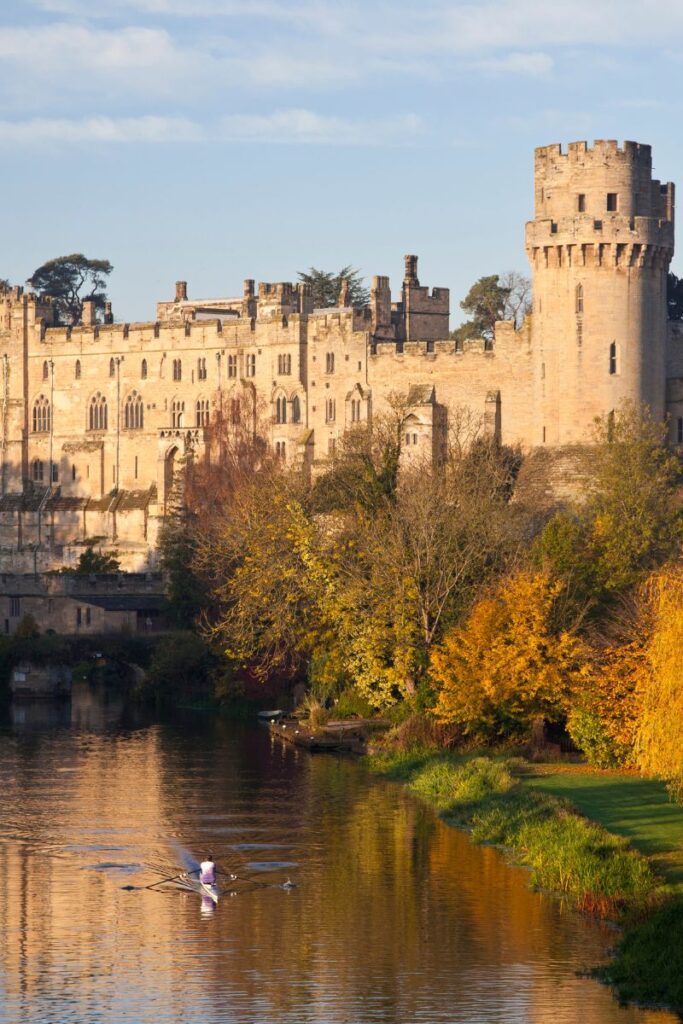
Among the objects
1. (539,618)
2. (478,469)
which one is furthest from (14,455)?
(539,618)

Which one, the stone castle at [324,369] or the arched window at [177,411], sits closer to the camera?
the stone castle at [324,369]

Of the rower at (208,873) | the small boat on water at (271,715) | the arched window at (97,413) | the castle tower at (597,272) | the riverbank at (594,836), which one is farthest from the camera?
the arched window at (97,413)

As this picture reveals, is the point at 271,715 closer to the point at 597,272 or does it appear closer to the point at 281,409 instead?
the point at 597,272

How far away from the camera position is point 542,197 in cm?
8706

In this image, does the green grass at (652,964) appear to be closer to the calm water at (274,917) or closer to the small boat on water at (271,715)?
the calm water at (274,917)

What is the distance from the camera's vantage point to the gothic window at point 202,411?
109 meters

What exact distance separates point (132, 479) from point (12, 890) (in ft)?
235

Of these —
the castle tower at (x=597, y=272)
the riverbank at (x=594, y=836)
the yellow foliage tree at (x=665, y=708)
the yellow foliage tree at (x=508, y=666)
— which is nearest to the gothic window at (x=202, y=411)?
the castle tower at (x=597, y=272)

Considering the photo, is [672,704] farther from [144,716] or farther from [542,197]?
[542,197]


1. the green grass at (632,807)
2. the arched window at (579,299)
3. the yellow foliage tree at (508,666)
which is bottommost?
the green grass at (632,807)

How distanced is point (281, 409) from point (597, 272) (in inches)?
893

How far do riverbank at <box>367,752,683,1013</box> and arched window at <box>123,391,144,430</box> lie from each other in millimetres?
58338

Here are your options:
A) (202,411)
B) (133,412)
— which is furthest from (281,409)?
(133,412)

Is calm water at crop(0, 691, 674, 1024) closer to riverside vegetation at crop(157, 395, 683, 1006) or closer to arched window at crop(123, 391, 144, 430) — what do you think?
riverside vegetation at crop(157, 395, 683, 1006)
